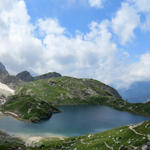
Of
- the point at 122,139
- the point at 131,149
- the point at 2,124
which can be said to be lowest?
the point at 131,149

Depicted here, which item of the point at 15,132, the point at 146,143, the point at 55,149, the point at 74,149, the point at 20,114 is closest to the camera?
the point at 146,143

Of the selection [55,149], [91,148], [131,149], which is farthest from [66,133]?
[131,149]

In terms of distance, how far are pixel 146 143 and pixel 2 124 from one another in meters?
138

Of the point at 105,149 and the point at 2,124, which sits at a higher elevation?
the point at 2,124

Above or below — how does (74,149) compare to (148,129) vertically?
below

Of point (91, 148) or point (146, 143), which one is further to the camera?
point (91, 148)

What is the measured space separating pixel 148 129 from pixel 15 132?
103 m

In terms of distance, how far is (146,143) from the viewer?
43.0 m

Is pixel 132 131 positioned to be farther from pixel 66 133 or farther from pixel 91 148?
pixel 66 133

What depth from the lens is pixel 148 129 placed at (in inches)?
2099

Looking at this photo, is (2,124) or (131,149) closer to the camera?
(131,149)

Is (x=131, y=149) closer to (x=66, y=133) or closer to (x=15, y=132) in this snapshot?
(x=66, y=133)

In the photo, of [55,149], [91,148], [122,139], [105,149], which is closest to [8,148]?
[55,149]

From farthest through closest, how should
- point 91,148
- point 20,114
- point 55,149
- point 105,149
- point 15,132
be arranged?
1. point 20,114
2. point 15,132
3. point 55,149
4. point 91,148
5. point 105,149
